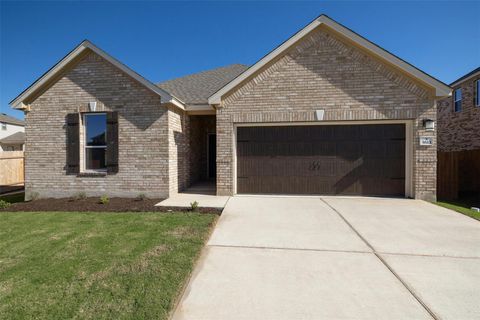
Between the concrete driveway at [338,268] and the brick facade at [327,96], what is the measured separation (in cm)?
240

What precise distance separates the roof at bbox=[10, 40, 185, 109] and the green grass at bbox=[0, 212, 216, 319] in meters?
3.95

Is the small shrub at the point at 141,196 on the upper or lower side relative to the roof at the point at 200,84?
lower

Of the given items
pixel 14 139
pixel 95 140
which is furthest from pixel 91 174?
pixel 14 139

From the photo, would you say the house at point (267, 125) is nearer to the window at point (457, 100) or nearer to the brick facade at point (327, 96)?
the brick facade at point (327, 96)

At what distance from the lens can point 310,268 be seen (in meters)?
3.23

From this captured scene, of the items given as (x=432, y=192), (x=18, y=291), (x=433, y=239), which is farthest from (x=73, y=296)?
(x=432, y=192)


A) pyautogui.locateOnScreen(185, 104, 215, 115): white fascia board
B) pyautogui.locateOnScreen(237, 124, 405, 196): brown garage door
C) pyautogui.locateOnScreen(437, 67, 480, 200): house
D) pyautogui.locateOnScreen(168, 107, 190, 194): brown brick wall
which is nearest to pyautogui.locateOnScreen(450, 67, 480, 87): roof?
pyautogui.locateOnScreen(437, 67, 480, 200): house

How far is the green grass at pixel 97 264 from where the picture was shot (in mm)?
2400

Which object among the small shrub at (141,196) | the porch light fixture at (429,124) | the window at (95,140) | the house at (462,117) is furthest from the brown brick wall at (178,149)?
the house at (462,117)

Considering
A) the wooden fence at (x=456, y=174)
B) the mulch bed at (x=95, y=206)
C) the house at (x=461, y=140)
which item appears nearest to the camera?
the mulch bed at (x=95, y=206)

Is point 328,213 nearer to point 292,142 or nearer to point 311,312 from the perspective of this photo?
point 292,142

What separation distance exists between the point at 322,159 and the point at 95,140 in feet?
26.0

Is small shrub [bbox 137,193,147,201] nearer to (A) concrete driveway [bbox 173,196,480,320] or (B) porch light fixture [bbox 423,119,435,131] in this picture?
(A) concrete driveway [bbox 173,196,480,320]

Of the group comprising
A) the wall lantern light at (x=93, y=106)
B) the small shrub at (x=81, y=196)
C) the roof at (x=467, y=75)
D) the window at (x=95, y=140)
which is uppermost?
the roof at (x=467, y=75)
